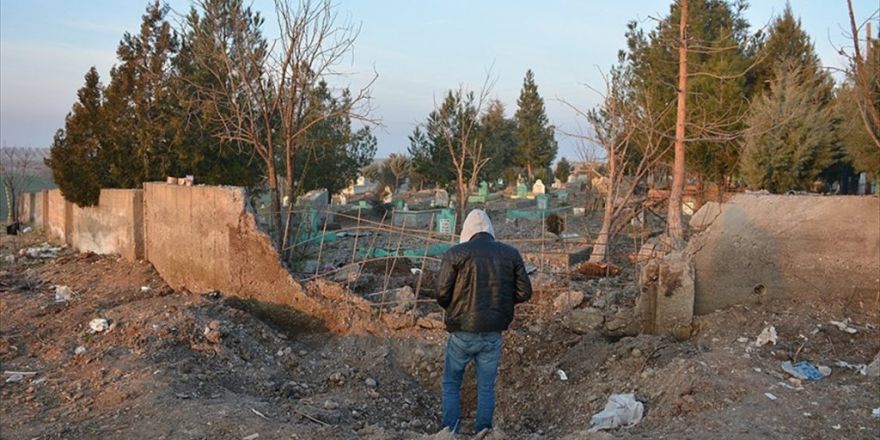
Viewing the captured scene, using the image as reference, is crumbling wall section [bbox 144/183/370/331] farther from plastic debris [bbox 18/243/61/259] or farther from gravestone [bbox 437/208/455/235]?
gravestone [bbox 437/208/455/235]

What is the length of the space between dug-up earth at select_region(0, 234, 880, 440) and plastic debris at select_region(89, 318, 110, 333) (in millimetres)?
22

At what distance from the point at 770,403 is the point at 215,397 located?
4.20 m

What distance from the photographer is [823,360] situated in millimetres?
5879

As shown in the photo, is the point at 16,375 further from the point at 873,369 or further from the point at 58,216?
the point at 58,216

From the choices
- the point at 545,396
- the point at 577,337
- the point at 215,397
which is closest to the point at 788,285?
the point at 577,337

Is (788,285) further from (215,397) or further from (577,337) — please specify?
(215,397)

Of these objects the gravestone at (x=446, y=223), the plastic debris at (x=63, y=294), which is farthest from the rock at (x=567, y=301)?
the gravestone at (x=446, y=223)

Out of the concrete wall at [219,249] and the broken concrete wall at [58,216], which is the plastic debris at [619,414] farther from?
the broken concrete wall at [58,216]

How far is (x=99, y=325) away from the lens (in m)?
7.27

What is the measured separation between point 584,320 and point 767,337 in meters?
1.84

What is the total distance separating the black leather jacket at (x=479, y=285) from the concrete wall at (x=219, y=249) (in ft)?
9.65

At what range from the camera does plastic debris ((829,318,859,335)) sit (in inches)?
247

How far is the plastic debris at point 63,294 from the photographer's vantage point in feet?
29.0

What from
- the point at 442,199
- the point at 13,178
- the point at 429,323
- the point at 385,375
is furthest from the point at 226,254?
the point at 442,199
